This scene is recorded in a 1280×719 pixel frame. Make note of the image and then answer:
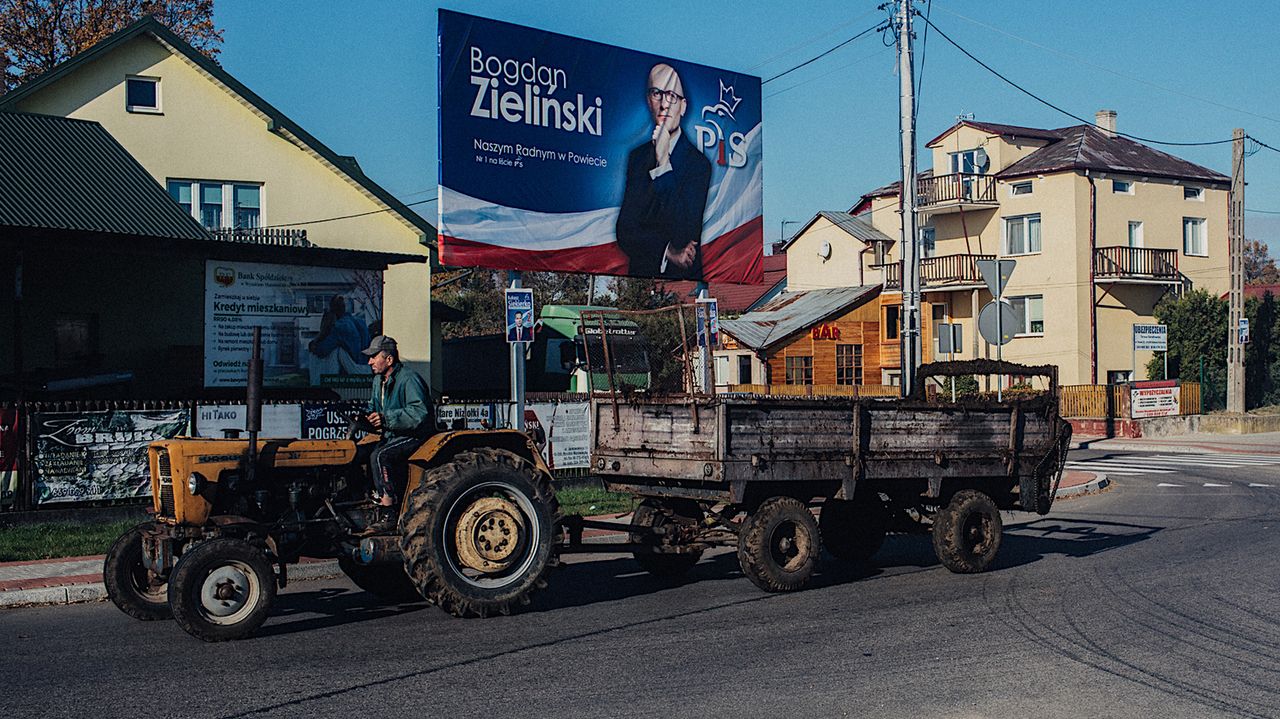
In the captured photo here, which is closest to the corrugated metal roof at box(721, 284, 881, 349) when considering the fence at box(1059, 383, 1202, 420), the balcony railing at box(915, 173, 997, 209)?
the balcony railing at box(915, 173, 997, 209)

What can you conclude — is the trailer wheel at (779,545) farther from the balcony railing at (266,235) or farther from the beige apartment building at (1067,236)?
the beige apartment building at (1067,236)

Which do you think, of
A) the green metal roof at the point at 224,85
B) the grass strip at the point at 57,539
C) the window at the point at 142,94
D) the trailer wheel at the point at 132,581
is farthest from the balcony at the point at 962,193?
the trailer wheel at the point at 132,581

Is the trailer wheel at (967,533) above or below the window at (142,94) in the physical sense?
below

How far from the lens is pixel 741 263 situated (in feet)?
80.3

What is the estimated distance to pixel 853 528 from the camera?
1198cm

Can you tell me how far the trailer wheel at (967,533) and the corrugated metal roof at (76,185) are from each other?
15.7m

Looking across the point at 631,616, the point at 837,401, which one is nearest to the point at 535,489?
the point at 631,616

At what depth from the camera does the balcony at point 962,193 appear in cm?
4759

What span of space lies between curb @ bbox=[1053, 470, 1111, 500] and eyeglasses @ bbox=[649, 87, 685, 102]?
32.3 feet

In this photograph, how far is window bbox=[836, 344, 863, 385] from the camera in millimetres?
49375

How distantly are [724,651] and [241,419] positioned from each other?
11.0 metres

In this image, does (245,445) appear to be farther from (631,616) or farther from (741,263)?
(741,263)

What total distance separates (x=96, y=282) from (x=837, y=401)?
69.0 ft

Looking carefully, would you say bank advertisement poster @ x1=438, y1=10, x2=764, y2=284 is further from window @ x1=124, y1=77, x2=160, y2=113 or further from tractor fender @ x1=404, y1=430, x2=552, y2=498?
window @ x1=124, y1=77, x2=160, y2=113
